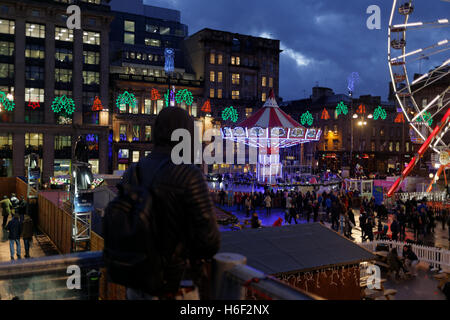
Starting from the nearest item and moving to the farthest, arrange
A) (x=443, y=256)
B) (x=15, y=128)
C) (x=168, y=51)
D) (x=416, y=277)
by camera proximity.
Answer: (x=416, y=277), (x=443, y=256), (x=15, y=128), (x=168, y=51)

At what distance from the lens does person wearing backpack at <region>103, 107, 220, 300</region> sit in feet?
8.88

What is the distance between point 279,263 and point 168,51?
185 ft

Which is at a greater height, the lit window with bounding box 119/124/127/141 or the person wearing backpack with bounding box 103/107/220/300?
the lit window with bounding box 119/124/127/141

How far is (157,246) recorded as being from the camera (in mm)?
2787

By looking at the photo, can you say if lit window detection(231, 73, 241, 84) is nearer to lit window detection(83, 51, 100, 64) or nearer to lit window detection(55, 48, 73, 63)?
lit window detection(83, 51, 100, 64)

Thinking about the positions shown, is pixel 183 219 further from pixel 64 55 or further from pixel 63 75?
pixel 64 55

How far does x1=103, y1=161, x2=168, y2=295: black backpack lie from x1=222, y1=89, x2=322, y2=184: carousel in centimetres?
3218

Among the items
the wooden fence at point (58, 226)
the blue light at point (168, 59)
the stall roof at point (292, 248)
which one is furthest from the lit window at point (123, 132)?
the stall roof at point (292, 248)

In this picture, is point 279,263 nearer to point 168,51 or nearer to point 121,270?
point 121,270

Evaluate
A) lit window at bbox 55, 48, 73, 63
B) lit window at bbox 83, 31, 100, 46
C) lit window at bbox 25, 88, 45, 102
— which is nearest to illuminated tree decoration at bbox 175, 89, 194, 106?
lit window at bbox 83, 31, 100, 46

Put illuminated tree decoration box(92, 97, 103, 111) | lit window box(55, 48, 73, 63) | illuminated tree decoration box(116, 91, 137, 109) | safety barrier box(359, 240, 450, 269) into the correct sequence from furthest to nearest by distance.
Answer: illuminated tree decoration box(116, 91, 137, 109) → lit window box(55, 48, 73, 63) → illuminated tree decoration box(92, 97, 103, 111) → safety barrier box(359, 240, 450, 269)

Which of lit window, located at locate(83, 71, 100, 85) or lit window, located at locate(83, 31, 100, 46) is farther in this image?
lit window, located at locate(83, 31, 100, 46)
